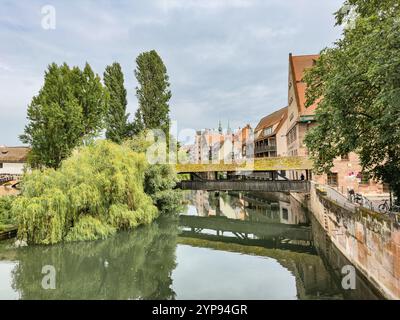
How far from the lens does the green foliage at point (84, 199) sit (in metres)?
14.3

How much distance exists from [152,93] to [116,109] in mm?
4104

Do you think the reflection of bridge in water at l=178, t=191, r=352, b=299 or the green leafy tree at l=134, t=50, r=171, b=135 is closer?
the reflection of bridge in water at l=178, t=191, r=352, b=299

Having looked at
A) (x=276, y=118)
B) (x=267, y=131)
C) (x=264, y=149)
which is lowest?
(x=264, y=149)

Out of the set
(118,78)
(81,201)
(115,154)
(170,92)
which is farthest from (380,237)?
(118,78)

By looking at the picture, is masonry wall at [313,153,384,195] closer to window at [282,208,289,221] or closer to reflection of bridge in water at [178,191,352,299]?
reflection of bridge in water at [178,191,352,299]

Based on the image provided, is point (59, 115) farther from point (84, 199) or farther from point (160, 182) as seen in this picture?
point (84, 199)

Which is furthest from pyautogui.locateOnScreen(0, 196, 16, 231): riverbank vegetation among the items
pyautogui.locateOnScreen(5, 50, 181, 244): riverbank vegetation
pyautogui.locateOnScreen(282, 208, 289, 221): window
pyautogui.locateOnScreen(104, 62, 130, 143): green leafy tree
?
pyautogui.locateOnScreen(282, 208, 289, 221): window

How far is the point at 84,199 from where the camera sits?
15234 millimetres

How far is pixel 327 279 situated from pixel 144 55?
2863 cm

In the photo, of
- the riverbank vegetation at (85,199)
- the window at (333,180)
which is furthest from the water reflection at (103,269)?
the window at (333,180)

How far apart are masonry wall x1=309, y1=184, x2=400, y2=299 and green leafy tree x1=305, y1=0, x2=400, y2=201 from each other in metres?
2.09

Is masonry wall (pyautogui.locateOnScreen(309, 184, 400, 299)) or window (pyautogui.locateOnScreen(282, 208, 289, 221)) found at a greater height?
masonry wall (pyautogui.locateOnScreen(309, 184, 400, 299))

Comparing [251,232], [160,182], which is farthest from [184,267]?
[160,182]

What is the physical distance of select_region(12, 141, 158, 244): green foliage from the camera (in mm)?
14305
